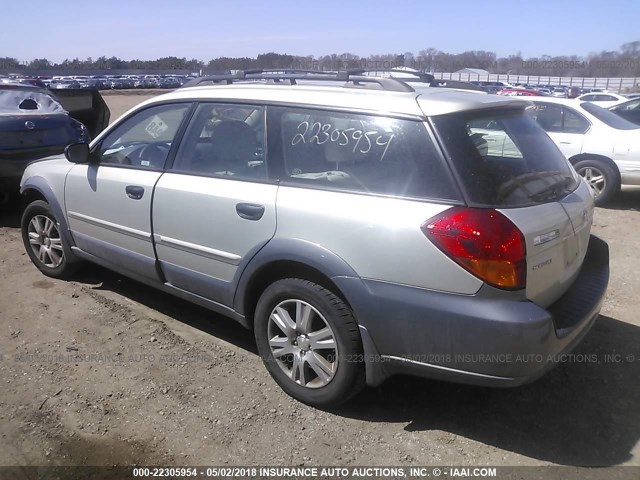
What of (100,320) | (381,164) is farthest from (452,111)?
(100,320)

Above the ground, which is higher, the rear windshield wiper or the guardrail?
the rear windshield wiper

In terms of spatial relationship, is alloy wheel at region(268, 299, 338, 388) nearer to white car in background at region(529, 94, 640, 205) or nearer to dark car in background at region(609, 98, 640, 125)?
white car in background at region(529, 94, 640, 205)

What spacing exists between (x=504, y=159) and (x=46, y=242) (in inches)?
159

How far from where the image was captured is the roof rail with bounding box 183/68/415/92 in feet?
10.5

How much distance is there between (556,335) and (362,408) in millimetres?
1144

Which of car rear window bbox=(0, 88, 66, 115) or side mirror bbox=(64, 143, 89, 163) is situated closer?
side mirror bbox=(64, 143, 89, 163)

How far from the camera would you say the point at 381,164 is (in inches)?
113

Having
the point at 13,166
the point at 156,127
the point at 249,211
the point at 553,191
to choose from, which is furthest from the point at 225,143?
the point at 13,166

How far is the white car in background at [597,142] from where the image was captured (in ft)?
25.9

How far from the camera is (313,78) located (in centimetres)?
370

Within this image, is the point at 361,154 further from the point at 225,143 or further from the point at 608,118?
the point at 608,118

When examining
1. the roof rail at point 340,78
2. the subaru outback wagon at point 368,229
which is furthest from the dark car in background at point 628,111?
the subaru outback wagon at point 368,229

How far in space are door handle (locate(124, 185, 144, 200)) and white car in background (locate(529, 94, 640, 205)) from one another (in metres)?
5.92

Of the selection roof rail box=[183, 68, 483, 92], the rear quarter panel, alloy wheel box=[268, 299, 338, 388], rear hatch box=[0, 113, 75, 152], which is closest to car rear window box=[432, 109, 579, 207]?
the rear quarter panel
